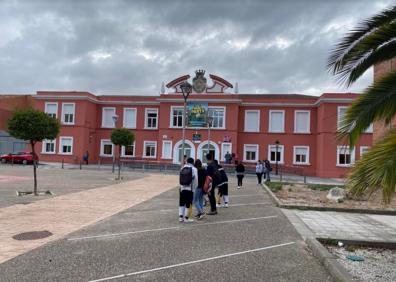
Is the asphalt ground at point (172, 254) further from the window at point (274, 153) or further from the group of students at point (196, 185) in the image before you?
the window at point (274, 153)

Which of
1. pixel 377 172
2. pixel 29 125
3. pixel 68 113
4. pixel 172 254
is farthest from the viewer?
pixel 68 113

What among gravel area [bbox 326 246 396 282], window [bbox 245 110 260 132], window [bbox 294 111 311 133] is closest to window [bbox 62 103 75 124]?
window [bbox 245 110 260 132]

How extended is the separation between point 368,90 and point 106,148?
132 ft

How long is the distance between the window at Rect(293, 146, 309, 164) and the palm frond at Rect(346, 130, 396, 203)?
35.5 metres

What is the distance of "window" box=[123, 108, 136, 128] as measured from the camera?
4259cm

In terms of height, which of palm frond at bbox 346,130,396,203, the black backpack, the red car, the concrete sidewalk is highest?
palm frond at bbox 346,130,396,203

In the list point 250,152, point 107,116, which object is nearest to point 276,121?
point 250,152

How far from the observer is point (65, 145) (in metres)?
41.0

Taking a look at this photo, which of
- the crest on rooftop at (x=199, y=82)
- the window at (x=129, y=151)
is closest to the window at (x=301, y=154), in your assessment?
the crest on rooftop at (x=199, y=82)

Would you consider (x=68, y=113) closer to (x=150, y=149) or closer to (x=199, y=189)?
(x=150, y=149)

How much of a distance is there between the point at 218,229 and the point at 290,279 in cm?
336

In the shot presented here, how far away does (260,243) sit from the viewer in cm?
686

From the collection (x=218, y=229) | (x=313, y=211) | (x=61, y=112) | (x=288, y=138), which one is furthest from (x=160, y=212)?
(x=61, y=112)

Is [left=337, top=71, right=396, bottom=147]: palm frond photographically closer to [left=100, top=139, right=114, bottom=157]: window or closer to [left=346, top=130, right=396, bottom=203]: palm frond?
[left=346, top=130, right=396, bottom=203]: palm frond
